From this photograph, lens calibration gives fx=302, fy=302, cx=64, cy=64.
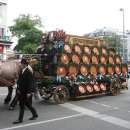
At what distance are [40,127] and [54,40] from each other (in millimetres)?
4989

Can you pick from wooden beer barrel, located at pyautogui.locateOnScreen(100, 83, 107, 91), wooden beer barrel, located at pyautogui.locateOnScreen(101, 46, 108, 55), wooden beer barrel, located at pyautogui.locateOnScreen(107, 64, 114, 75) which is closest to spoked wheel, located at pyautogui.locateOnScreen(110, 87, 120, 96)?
wooden beer barrel, located at pyautogui.locateOnScreen(100, 83, 107, 91)

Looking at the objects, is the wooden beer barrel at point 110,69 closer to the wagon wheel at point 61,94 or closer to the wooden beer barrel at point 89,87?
the wooden beer barrel at point 89,87

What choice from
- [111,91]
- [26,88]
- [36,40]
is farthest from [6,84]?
[36,40]

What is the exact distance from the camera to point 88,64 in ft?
42.9

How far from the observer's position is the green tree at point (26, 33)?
4416 centimetres

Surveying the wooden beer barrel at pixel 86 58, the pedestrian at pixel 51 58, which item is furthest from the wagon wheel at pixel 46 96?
the wooden beer barrel at pixel 86 58

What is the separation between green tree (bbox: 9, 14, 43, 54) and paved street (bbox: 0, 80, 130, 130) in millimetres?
31939

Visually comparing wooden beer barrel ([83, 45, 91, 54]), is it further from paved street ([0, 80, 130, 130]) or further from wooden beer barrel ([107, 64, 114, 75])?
paved street ([0, 80, 130, 130])

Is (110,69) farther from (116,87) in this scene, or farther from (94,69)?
(94,69)

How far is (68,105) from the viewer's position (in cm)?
1141

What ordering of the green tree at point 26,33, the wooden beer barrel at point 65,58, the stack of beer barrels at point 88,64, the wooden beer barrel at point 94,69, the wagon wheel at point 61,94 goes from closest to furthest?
1. the wagon wheel at point 61,94
2. the wooden beer barrel at point 65,58
3. the stack of beer barrels at point 88,64
4. the wooden beer barrel at point 94,69
5. the green tree at point 26,33

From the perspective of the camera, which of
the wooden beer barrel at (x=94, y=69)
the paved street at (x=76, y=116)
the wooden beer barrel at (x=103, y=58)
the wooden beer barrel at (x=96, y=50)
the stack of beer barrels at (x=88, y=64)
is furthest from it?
the wooden beer barrel at (x=103, y=58)

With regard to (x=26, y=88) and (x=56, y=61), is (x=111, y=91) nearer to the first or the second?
(x=56, y=61)

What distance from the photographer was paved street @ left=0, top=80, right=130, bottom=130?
8047mm
